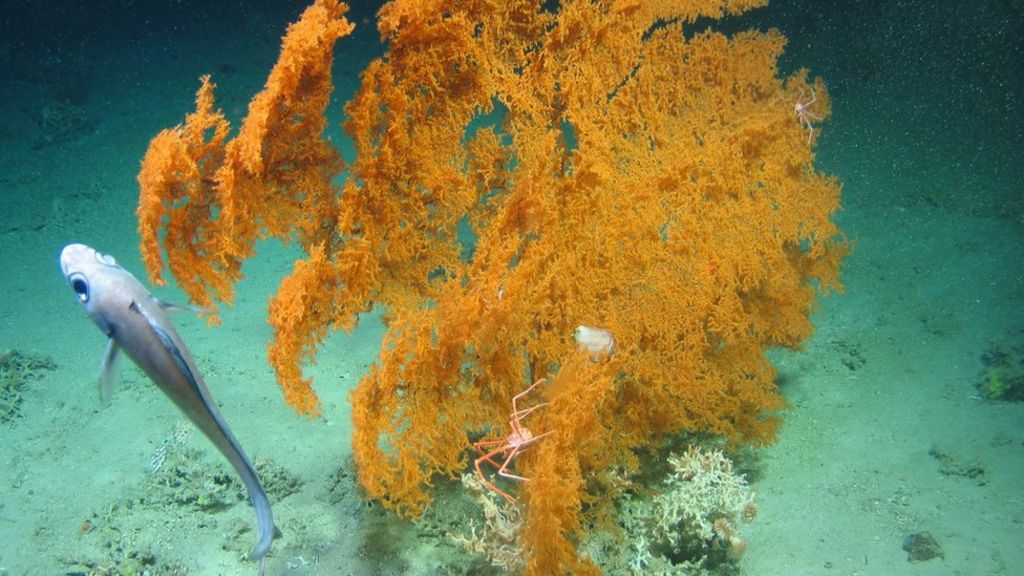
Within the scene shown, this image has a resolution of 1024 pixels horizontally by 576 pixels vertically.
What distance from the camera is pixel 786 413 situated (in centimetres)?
489

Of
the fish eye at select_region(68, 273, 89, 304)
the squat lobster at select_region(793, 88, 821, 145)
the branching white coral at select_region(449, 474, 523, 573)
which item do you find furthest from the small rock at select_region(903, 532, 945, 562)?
the fish eye at select_region(68, 273, 89, 304)

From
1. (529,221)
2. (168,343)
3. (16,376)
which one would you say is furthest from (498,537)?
(16,376)

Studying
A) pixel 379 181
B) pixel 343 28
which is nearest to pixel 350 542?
pixel 379 181

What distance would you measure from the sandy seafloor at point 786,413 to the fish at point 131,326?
6.81 feet

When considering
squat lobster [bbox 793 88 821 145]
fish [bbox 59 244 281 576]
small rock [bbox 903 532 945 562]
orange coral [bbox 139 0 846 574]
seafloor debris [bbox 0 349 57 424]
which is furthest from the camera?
→ seafloor debris [bbox 0 349 57 424]

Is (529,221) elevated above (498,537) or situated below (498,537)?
above

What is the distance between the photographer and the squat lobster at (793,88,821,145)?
4.29 meters

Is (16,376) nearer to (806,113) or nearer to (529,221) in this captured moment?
(529,221)

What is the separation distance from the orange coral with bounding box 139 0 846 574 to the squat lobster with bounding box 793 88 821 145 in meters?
0.05

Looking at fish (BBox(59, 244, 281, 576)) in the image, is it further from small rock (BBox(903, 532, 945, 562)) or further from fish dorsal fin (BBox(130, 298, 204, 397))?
small rock (BBox(903, 532, 945, 562))

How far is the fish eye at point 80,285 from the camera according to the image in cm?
175

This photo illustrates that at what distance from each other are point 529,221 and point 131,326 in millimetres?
2033

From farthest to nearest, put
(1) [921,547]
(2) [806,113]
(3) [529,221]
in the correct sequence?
1. (2) [806,113]
2. (1) [921,547]
3. (3) [529,221]

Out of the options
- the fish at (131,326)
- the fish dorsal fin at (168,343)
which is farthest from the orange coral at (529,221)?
the fish dorsal fin at (168,343)
